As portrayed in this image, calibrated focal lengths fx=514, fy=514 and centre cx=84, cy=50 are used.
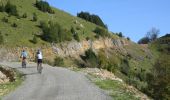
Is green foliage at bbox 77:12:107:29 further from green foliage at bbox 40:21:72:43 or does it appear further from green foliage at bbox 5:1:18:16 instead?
green foliage at bbox 5:1:18:16

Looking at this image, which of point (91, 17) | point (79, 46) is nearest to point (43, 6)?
point (79, 46)

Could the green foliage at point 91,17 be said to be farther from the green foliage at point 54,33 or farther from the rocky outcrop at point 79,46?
the green foliage at point 54,33

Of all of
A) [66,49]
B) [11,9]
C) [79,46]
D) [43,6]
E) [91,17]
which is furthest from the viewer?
[91,17]

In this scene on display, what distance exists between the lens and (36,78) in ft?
114

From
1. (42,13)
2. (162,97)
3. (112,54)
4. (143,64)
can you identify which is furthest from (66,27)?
(162,97)

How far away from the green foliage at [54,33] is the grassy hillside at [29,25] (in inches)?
56.6

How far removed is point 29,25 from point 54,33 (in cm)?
514

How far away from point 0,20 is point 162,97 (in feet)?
172

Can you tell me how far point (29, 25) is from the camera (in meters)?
100

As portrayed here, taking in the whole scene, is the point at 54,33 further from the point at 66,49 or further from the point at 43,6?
the point at 43,6

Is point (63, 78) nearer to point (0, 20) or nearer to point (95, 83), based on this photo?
point (95, 83)

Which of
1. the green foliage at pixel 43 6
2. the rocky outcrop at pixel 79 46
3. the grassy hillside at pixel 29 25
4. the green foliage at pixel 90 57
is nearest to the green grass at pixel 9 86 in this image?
the grassy hillside at pixel 29 25

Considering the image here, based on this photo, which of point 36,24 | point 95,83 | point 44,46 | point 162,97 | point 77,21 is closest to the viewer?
point 95,83

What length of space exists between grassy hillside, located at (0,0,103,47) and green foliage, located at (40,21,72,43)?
1.44 meters
